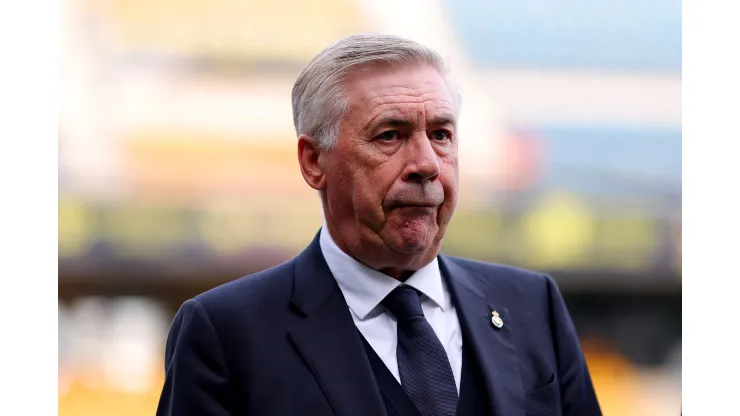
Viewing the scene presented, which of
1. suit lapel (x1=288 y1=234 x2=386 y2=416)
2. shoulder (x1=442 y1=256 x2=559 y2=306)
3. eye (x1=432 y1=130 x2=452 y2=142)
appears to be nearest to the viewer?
suit lapel (x1=288 y1=234 x2=386 y2=416)

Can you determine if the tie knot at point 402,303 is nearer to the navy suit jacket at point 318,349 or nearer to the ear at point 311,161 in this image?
the navy suit jacket at point 318,349

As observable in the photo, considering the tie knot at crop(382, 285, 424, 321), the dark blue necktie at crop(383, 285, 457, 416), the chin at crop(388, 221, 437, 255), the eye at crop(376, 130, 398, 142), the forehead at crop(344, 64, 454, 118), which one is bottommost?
the dark blue necktie at crop(383, 285, 457, 416)

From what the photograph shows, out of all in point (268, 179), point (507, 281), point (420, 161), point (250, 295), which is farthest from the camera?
point (268, 179)

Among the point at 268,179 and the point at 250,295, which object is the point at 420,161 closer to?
the point at 250,295

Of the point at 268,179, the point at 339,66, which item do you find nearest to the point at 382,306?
the point at 339,66

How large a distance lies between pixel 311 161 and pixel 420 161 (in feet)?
0.86

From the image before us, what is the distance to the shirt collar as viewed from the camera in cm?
187

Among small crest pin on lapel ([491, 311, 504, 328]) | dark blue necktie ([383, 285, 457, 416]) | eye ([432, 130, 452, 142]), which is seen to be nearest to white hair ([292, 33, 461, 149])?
eye ([432, 130, 452, 142])

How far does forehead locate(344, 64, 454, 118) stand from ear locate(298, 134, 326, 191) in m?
0.14

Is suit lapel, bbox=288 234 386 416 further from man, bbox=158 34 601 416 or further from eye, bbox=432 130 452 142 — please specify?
eye, bbox=432 130 452 142

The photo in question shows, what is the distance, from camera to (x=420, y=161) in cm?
176

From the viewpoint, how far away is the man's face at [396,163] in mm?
1775

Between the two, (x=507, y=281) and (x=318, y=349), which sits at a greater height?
(x=507, y=281)

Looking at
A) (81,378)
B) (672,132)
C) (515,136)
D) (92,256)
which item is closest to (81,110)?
(92,256)
